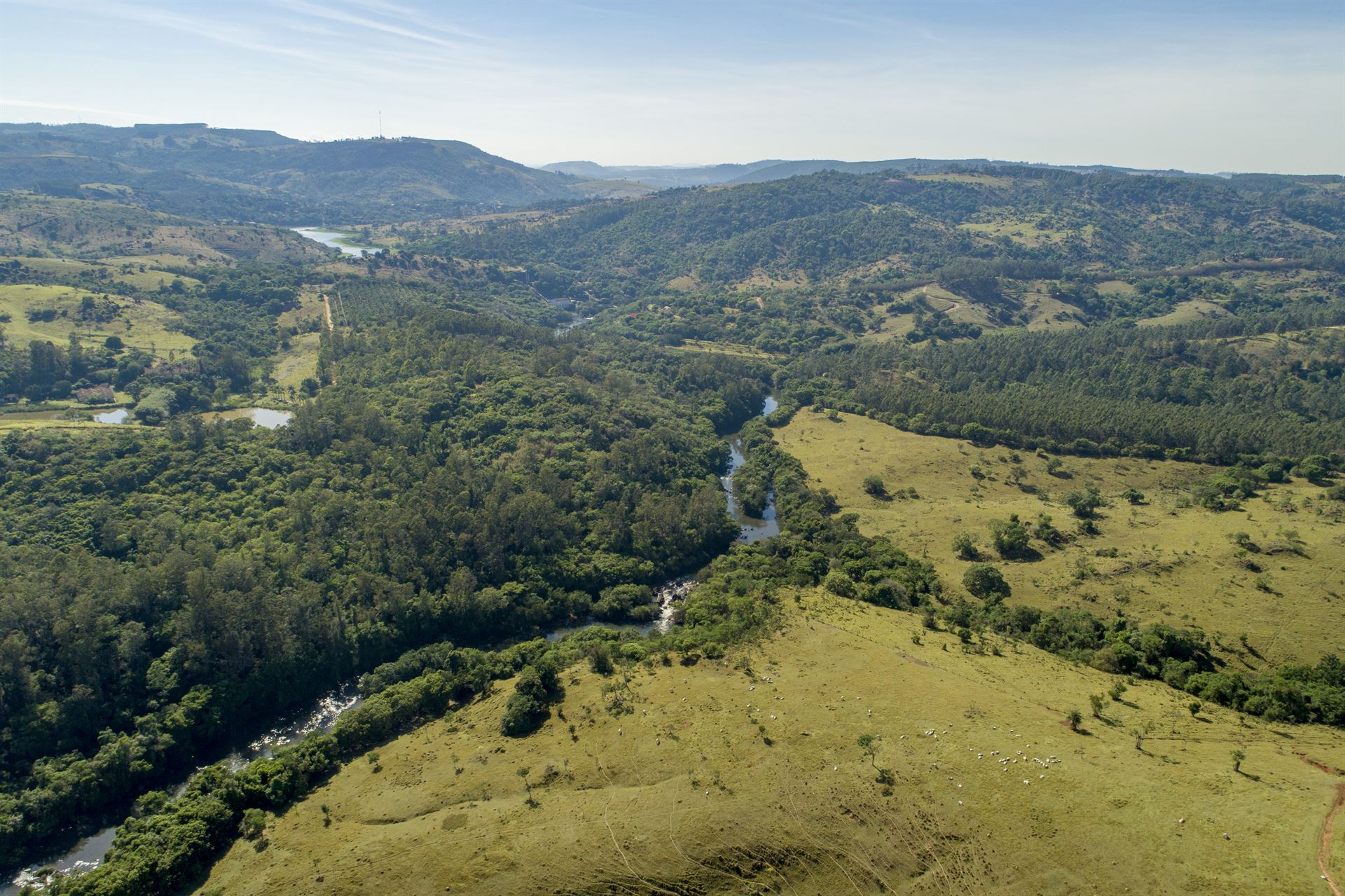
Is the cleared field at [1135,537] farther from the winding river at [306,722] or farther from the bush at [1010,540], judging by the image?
the winding river at [306,722]

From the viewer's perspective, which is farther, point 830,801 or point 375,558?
point 375,558

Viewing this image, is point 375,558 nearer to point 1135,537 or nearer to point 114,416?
point 114,416

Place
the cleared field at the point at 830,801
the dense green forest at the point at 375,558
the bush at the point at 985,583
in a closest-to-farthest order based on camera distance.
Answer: the cleared field at the point at 830,801 < the dense green forest at the point at 375,558 < the bush at the point at 985,583

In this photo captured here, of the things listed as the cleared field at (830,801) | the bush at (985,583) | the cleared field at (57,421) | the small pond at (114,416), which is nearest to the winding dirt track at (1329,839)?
the cleared field at (830,801)

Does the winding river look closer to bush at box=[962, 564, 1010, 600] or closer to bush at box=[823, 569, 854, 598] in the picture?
bush at box=[823, 569, 854, 598]

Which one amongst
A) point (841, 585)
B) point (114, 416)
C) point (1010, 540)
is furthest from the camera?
point (114, 416)

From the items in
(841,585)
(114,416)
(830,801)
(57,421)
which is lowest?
(830,801)

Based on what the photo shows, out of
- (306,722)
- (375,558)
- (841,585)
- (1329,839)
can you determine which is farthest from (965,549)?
(306,722)

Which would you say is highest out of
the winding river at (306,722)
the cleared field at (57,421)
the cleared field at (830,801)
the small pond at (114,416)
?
the cleared field at (57,421)
